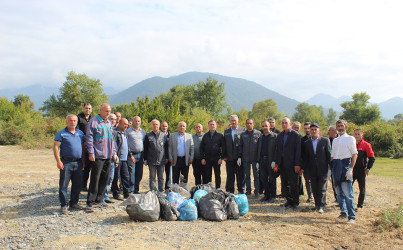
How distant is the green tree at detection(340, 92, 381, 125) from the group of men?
49.6 metres

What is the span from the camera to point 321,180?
Result: 6738 millimetres

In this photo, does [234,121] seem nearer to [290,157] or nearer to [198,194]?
[290,157]

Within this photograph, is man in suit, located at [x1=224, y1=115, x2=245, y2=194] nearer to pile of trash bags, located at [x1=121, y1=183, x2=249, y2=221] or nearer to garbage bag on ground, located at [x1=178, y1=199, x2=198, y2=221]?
pile of trash bags, located at [x1=121, y1=183, x2=249, y2=221]

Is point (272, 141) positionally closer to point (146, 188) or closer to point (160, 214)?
point (160, 214)

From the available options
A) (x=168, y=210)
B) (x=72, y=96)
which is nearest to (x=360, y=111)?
(x=72, y=96)

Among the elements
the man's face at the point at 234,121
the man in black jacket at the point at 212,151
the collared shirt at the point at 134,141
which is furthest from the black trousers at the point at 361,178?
the collared shirt at the point at 134,141

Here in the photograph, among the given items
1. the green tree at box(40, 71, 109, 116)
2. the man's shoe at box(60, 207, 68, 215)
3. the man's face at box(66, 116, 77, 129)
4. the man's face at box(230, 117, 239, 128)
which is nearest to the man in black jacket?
the man's face at box(230, 117, 239, 128)

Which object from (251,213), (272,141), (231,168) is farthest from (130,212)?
(272,141)

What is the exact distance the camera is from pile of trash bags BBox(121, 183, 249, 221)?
18.4 ft

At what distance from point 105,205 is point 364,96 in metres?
71.5

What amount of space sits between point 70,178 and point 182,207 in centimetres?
246

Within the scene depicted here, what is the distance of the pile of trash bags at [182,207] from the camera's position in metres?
5.61

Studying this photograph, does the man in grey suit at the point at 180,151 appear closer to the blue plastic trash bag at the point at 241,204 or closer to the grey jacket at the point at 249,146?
the grey jacket at the point at 249,146

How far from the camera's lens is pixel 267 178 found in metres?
7.84
